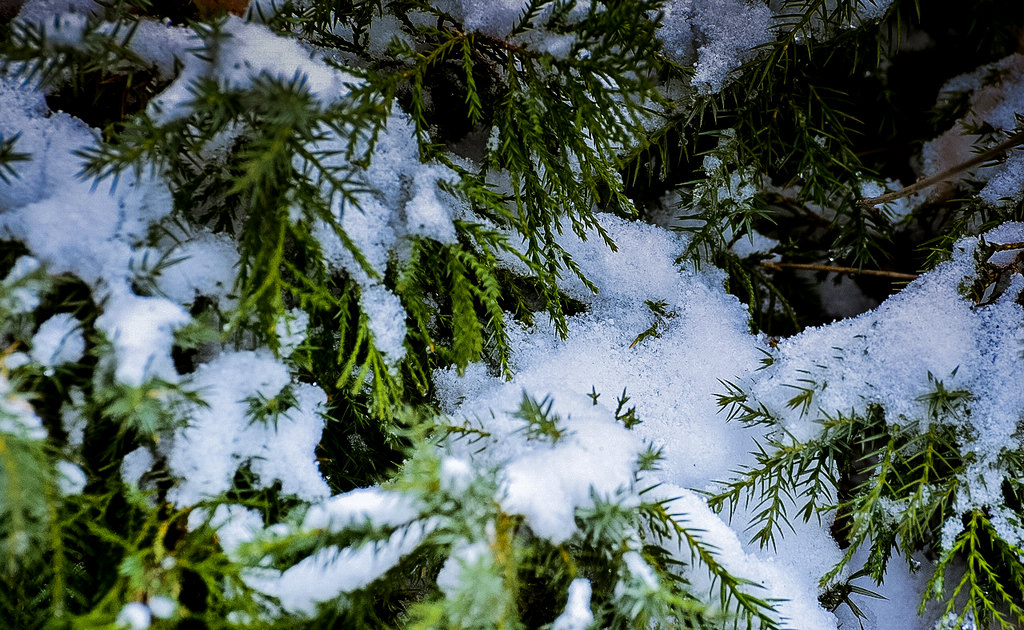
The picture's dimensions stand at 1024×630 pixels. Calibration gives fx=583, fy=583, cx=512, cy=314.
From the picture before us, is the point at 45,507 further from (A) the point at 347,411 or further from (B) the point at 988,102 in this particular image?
(B) the point at 988,102

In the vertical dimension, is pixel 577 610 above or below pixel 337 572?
above

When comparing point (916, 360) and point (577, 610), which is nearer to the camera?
point (577, 610)

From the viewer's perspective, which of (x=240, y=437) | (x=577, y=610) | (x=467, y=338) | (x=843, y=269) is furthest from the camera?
(x=843, y=269)

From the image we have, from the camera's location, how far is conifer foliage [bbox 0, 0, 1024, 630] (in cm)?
79

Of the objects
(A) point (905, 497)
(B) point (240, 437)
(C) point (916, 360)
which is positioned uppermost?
(C) point (916, 360)

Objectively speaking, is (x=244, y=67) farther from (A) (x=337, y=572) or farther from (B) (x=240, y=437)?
(A) (x=337, y=572)

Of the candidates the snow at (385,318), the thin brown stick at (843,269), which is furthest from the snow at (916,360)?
the snow at (385,318)

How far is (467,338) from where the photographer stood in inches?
39.9

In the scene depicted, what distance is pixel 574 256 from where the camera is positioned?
1307 millimetres

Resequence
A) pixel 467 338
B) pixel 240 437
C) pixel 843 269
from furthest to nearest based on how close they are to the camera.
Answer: pixel 843 269 < pixel 467 338 < pixel 240 437

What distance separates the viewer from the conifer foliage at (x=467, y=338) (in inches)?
31.1

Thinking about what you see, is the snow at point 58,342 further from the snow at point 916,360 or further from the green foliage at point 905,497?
the snow at point 916,360

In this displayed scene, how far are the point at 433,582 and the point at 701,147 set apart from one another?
114 centimetres

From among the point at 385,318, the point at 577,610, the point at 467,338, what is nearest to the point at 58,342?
the point at 385,318
